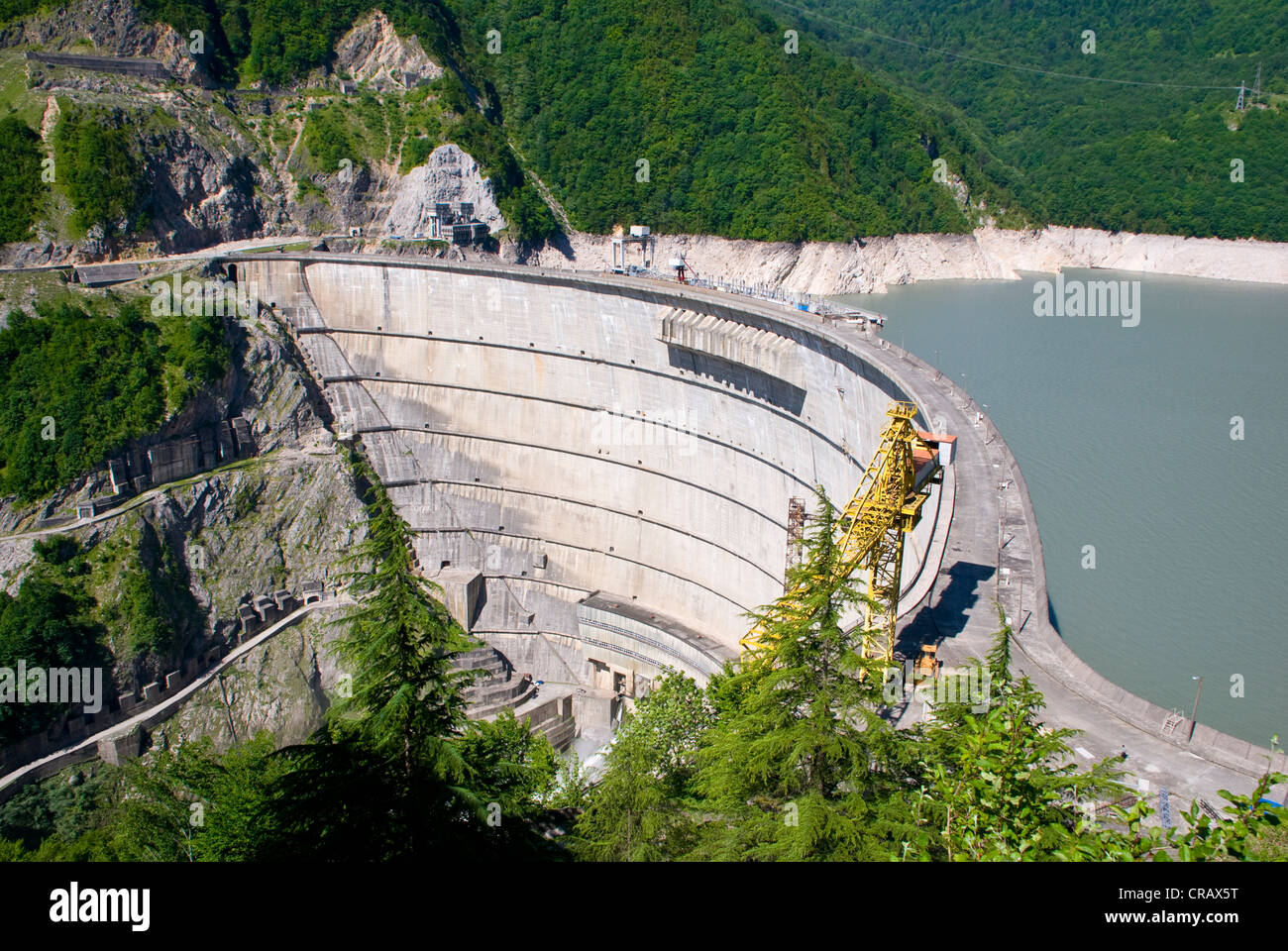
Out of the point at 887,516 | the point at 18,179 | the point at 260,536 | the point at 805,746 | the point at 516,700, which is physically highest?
the point at 18,179

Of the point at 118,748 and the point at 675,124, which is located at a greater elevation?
the point at 675,124

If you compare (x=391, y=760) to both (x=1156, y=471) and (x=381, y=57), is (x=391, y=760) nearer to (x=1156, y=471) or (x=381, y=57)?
(x=1156, y=471)

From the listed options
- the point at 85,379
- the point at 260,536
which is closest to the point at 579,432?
the point at 260,536

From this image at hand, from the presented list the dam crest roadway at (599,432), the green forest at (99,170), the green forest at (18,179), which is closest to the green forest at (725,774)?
the dam crest roadway at (599,432)

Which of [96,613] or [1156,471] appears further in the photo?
[1156,471]

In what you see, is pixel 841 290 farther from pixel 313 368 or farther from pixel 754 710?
pixel 754 710

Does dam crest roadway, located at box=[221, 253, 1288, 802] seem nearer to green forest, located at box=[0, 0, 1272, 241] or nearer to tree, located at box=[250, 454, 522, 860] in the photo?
green forest, located at box=[0, 0, 1272, 241]

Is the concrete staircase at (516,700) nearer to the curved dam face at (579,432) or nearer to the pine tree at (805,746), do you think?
the curved dam face at (579,432)
